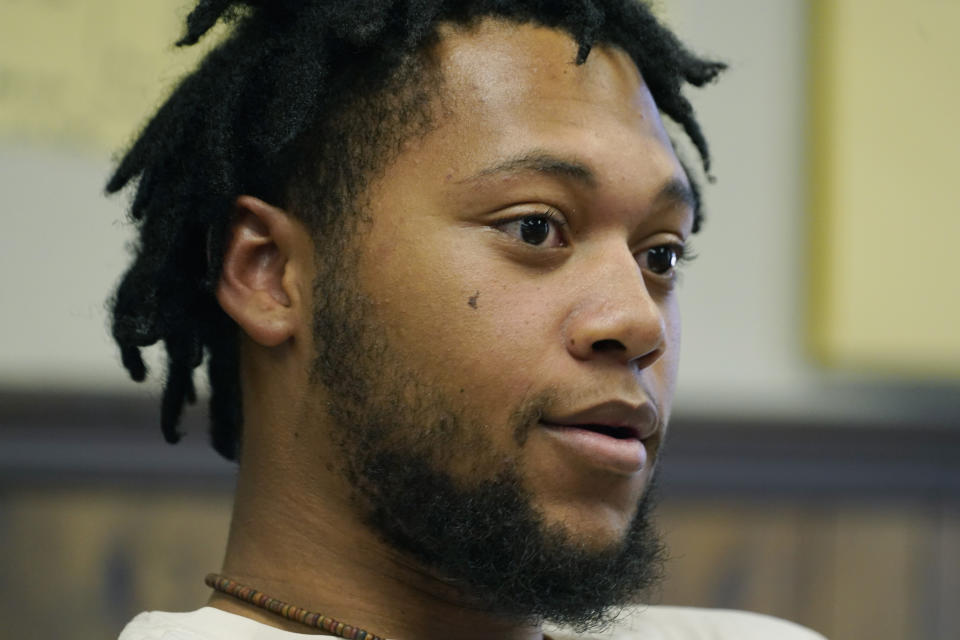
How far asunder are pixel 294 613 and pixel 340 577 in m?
0.05

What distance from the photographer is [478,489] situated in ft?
3.47

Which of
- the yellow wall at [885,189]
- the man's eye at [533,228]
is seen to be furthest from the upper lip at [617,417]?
the yellow wall at [885,189]

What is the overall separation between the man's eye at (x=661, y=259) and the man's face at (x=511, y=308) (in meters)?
0.05

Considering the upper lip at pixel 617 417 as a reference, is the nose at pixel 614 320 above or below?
above

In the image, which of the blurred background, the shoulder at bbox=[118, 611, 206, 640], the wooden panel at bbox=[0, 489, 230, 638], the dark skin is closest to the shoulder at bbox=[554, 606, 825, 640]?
the dark skin

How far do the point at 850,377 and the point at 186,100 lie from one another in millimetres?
1177

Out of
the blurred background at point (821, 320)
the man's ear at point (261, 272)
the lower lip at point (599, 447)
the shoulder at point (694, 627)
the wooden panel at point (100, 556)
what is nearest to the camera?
the lower lip at point (599, 447)

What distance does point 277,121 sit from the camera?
116cm

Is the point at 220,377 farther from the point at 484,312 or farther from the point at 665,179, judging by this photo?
the point at 665,179

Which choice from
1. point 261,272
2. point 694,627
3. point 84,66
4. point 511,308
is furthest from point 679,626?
point 84,66

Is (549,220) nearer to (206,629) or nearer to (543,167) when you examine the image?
(543,167)

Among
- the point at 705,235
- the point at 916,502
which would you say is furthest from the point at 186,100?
the point at 916,502

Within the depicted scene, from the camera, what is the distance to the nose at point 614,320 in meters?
1.05

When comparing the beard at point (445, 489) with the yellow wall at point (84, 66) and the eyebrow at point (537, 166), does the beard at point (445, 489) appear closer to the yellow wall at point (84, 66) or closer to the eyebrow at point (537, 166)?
the eyebrow at point (537, 166)
